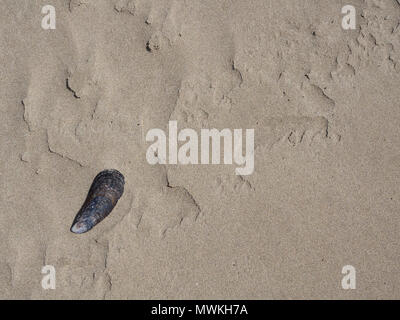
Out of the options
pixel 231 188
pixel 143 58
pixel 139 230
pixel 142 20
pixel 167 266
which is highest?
pixel 142 20

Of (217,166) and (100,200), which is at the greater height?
(217,166)
